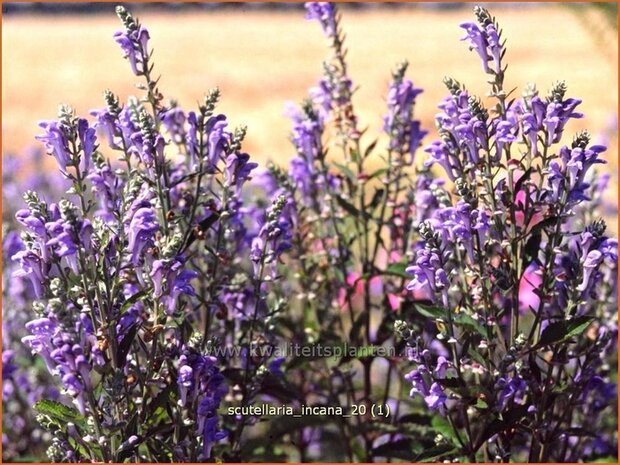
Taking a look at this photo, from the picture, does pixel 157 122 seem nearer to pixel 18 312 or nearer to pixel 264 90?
pixel 18 312

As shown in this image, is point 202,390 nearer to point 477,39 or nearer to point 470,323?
point 470,323

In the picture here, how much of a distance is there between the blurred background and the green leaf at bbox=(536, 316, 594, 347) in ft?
16.5

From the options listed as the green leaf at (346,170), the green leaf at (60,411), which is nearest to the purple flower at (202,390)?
the green leaf at (60,411)

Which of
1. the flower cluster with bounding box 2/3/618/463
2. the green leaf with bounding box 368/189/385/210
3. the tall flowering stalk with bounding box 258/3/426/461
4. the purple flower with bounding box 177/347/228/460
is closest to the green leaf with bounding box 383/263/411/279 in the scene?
the flower cluster with bounding box 2/3/618/463

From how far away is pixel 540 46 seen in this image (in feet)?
48.2

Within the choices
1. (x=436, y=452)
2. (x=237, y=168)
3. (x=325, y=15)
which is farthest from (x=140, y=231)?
(x=325, y=15)

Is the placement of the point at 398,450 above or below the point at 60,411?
below

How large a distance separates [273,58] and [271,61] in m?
0.27

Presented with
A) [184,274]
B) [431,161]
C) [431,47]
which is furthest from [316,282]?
[431,47]

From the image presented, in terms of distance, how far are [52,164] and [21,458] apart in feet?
25.9

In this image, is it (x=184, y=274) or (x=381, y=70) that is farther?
(x=381, y=70)

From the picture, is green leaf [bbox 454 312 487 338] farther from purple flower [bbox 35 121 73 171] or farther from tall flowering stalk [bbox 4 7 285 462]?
purple flower [bbox 35 121 73 171]

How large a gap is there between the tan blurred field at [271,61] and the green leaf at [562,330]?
5.88m

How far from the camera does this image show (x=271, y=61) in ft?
51.1
